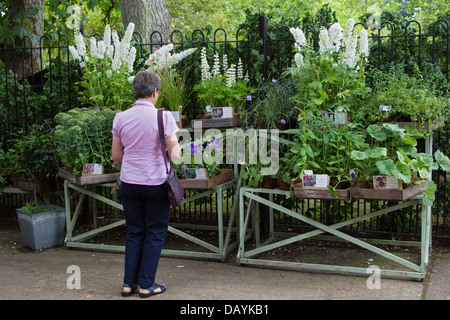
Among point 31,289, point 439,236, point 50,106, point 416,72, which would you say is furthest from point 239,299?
point 50,106

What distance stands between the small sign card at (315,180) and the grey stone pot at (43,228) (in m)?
2.97

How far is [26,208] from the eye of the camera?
18.6 feet

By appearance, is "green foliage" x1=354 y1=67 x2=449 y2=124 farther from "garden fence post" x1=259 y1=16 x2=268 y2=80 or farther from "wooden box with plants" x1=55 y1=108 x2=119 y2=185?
"wooden box with plants" x1=55 y1=108 x2=119 y2=185

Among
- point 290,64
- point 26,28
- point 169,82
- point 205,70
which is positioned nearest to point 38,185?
point 169,82

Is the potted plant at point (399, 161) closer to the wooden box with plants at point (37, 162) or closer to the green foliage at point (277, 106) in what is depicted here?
the green foliage at point (277, 106)

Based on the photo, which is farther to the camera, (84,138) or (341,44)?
(84,138)

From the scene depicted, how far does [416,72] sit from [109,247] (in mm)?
3711

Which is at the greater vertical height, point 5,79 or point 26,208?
point 5,79

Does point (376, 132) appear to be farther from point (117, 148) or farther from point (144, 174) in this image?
point (117, 148)

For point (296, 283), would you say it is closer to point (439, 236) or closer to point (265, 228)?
point (265, 228)

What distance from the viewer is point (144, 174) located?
12.5 feet

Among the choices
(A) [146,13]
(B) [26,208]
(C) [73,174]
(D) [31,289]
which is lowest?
(D) [31,289]

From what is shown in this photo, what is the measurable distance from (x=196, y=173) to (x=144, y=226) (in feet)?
3.45
